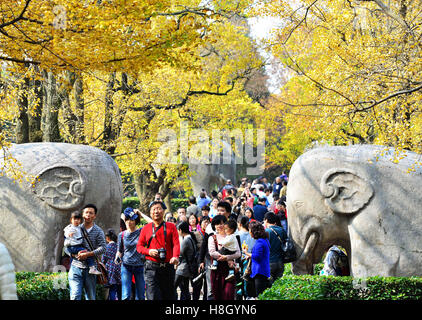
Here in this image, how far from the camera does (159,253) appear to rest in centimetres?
725

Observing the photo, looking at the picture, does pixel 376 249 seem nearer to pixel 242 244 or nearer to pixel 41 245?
pixel 242 244

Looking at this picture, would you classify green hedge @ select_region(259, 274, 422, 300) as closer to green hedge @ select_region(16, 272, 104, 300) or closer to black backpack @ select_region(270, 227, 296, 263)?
black backpack @ select_region(270, 227, 296, 263)

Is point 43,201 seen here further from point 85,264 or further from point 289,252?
point 289,252

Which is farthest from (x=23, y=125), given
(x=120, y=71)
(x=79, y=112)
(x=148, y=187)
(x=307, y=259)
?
(x=148, y=187)

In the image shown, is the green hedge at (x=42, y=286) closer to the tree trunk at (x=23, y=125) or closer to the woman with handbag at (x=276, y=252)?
the woman with handbag at (x=276, y=252)

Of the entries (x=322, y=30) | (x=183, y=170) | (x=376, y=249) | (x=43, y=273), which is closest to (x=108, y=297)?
(x=43, y=273)

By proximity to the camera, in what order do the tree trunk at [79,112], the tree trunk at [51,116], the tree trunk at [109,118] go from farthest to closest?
the tree trunk at [109,118], the tree trunk at [79,112], the tree trunk at [51,116]

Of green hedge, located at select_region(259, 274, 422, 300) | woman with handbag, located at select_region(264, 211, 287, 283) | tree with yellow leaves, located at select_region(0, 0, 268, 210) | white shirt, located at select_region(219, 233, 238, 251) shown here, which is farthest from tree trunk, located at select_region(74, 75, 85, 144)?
green hedge, located at select_region(259, 274, 422, 300)

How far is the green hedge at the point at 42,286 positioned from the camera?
299 inches

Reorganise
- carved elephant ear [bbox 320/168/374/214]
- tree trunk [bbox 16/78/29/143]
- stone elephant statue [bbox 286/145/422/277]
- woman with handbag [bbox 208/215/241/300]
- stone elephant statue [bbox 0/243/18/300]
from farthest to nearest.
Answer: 1. tree trunk [bbox 16/78/29/143]
2. carved elephant ear [bbox 320/168/374/214]
3. stone elephant statue [bbox 286/145/422/277]
4. woman with handbag [bbox 208/215/241/300]
5. stone elephant statue [bbox 0/243/18/300]

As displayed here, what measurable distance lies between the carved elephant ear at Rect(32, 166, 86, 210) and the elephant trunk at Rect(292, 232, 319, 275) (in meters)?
3.57

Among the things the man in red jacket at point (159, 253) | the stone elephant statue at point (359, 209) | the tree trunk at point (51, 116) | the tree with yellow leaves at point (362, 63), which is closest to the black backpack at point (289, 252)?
the stone elephant statue at point (359, 209)

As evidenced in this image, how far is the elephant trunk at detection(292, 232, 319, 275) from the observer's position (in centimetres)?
881

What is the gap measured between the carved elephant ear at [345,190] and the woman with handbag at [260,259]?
1381mm
